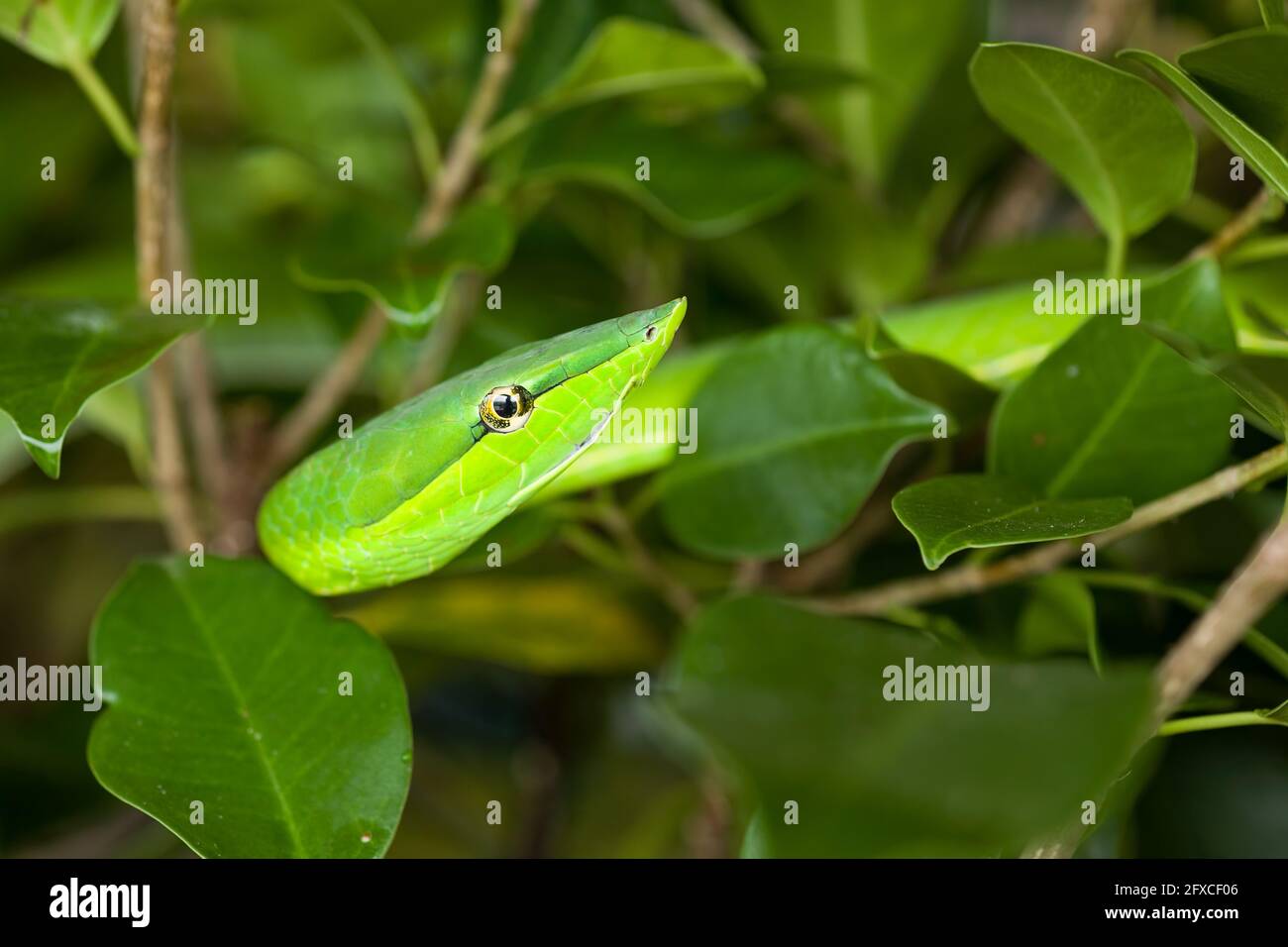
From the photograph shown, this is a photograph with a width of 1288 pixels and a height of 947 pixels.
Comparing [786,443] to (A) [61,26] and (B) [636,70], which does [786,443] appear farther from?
(A) [61,26]

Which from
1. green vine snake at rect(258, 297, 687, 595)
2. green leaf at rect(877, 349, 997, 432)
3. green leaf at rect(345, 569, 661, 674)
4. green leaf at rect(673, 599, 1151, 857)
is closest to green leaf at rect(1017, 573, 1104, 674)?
green leaf at rect(877, 349, 997, 432)

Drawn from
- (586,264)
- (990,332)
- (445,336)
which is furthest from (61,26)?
(990,332)

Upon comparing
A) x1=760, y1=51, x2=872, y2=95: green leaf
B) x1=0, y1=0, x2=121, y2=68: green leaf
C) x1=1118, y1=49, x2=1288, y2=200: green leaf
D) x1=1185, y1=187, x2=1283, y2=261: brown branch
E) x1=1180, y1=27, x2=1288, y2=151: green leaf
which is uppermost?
x1=760, y1=51, x2=872, y2=95: green leaf

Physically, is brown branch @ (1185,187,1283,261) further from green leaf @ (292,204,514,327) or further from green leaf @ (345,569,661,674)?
green leaf @ (345,569,661,674)

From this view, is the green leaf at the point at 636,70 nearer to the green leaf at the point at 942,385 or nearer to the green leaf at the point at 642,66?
the green leaf at the point at 642,66

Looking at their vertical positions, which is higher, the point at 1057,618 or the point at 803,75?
the point at 803,75

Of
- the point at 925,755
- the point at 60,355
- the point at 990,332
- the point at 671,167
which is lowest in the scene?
the point at 925,755
